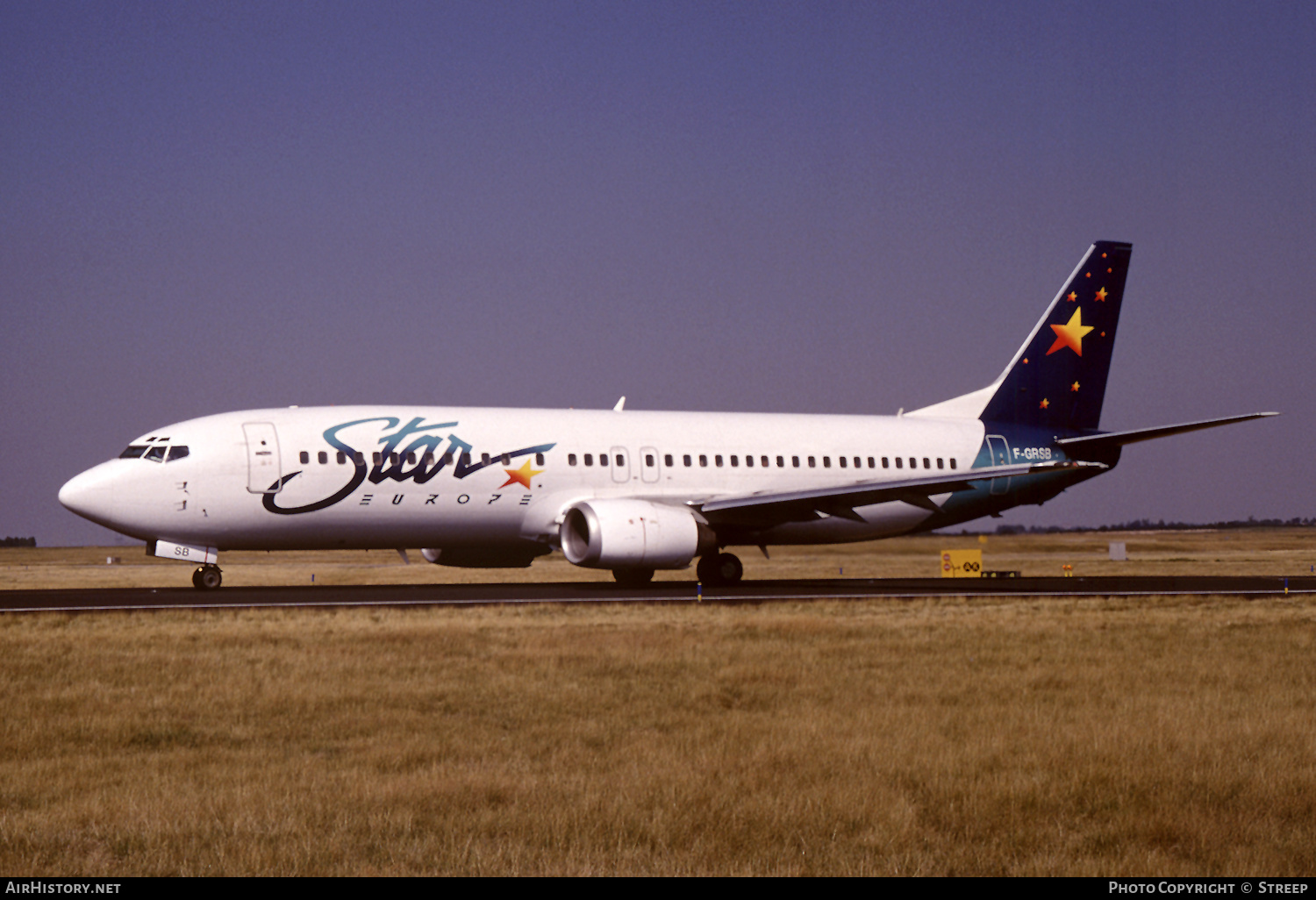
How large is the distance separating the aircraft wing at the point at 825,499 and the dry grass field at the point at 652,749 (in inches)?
391

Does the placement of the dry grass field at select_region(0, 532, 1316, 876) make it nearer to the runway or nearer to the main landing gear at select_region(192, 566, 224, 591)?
the runway

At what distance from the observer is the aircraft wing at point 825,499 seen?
29.4m

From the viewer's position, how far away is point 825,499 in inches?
1168

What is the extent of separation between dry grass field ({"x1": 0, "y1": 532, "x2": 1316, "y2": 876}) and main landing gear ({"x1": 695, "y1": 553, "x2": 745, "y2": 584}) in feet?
37.6

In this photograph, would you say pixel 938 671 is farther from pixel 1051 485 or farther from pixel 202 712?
pixel 1051 485

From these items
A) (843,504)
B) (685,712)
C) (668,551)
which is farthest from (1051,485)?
(685,712)

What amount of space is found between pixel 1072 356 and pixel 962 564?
7659 mm

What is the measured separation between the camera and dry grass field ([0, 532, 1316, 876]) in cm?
760

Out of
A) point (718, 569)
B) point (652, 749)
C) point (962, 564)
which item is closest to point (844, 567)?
point (962, 564)

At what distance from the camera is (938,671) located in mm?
14938

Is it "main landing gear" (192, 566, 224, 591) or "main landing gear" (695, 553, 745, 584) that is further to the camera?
"main landing gear" (695, 553, 745, 584)

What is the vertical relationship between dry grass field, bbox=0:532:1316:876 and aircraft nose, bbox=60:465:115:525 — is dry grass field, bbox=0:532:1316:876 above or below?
below

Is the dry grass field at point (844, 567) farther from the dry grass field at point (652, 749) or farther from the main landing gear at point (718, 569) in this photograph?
the dry grass field at point (652, 749)

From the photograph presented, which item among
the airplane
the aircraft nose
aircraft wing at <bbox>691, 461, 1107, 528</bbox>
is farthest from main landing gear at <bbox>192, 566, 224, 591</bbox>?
aircraft wing at <bbox>691, 461, 1107, 528</bbox>
